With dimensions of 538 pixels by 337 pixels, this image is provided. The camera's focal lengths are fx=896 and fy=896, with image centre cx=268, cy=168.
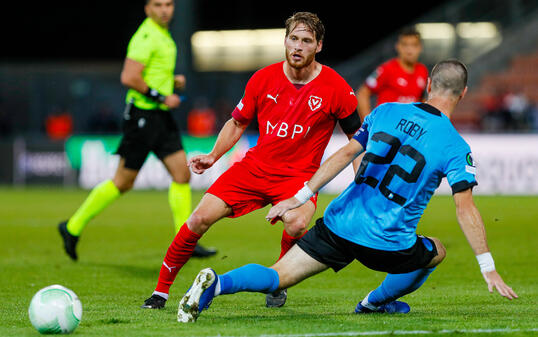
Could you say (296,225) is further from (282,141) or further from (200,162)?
(200,162)

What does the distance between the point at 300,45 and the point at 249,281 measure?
5.59ft

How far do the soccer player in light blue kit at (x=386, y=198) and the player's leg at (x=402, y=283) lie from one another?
0.02 meters

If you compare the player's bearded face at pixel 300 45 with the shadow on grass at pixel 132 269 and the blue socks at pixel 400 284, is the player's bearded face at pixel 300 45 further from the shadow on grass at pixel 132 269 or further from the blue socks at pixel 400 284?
the shadow on grass at pixel 132 269

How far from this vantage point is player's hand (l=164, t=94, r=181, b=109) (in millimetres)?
8844

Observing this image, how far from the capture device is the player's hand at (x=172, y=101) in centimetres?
884

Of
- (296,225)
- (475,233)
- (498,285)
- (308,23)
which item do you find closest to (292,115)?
(308,23)

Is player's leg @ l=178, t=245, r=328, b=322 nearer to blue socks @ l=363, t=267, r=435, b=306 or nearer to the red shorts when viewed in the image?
blue socks @ l=363, t=267, r=435, b=306

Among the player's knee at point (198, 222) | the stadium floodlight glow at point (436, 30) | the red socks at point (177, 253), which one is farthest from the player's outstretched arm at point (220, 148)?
the stadium floodlight glow at point (436, 30)

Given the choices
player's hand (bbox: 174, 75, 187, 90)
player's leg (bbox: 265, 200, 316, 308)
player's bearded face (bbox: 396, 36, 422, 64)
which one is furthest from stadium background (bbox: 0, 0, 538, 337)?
player's bearded face (bbox: 396, 36, 422, 64)

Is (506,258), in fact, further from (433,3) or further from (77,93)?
(433,3)

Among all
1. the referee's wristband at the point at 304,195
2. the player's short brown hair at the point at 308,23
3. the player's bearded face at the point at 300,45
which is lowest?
the referee's wristband at the point at 304,195

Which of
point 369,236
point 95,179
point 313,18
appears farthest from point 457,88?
point 95,179

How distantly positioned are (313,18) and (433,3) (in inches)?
1150

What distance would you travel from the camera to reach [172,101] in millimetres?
8906
